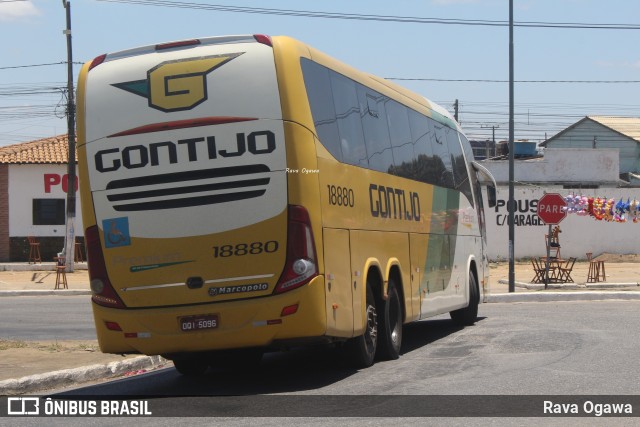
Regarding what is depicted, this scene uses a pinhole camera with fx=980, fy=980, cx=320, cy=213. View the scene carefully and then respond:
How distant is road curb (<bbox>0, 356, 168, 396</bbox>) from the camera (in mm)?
10719

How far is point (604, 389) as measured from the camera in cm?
975

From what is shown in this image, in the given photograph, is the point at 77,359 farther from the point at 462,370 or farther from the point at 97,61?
the point at 462,370

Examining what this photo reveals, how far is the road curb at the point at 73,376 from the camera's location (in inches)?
422

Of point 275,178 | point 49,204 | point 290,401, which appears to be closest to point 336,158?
point 275,178

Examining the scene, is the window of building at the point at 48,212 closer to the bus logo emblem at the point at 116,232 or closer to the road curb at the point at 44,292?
the road curb at the point at 44,292

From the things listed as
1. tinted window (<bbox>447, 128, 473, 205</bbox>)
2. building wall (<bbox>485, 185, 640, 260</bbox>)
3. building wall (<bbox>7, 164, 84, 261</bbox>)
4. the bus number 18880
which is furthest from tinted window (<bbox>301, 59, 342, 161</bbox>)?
building wall (<bbox>7, 164, 84, 261</bbox>)

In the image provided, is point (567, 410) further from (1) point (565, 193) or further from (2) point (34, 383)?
(1) point (565, 193)

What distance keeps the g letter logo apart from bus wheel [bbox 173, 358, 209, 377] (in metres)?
3.47

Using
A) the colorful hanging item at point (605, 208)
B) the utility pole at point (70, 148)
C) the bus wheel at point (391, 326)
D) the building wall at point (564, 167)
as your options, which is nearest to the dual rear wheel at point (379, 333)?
the bus wheel at point (391, 326)

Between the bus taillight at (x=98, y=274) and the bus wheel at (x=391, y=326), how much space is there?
367cm

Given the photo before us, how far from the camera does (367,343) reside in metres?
12.0

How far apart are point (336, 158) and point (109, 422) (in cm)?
404

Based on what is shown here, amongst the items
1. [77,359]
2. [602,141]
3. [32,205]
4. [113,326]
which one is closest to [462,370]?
[113,326]

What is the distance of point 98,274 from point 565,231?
1331 inches
